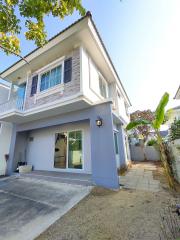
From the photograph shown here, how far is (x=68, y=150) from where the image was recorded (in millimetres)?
8430

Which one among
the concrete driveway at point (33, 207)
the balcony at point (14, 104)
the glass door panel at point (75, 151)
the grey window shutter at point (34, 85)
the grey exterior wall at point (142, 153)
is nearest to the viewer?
the concrete driveway at point (33, 207)

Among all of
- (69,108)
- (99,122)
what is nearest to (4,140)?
(69,108)

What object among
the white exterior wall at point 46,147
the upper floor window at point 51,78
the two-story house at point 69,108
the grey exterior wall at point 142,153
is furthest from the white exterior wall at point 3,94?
the grey exterior wall at point 142,153

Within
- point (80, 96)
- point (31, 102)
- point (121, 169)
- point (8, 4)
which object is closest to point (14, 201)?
point (80, 96)

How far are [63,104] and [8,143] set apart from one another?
278 inches

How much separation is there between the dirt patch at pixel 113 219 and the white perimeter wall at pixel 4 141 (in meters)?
8.36

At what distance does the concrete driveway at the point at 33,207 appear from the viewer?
10.0 ft

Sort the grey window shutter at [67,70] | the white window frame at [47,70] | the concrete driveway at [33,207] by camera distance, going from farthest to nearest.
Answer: the white window frame at [47,70]
the grey window shutter at [67,70]
the concrete driveway at [33,207]

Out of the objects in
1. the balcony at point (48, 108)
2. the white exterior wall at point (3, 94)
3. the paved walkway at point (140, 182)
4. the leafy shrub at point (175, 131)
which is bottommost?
the paved walkway at point (140, 182)

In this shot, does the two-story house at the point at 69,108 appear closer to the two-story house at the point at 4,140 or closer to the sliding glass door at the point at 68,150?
the sliding glass door at the point at 68,150

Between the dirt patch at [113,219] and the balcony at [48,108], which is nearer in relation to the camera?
the dirt patch at [113,219]

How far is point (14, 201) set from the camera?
479 cm

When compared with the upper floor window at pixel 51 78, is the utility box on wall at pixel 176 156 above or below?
below

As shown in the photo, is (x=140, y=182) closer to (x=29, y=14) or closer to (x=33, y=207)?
(x=33, y=207)
